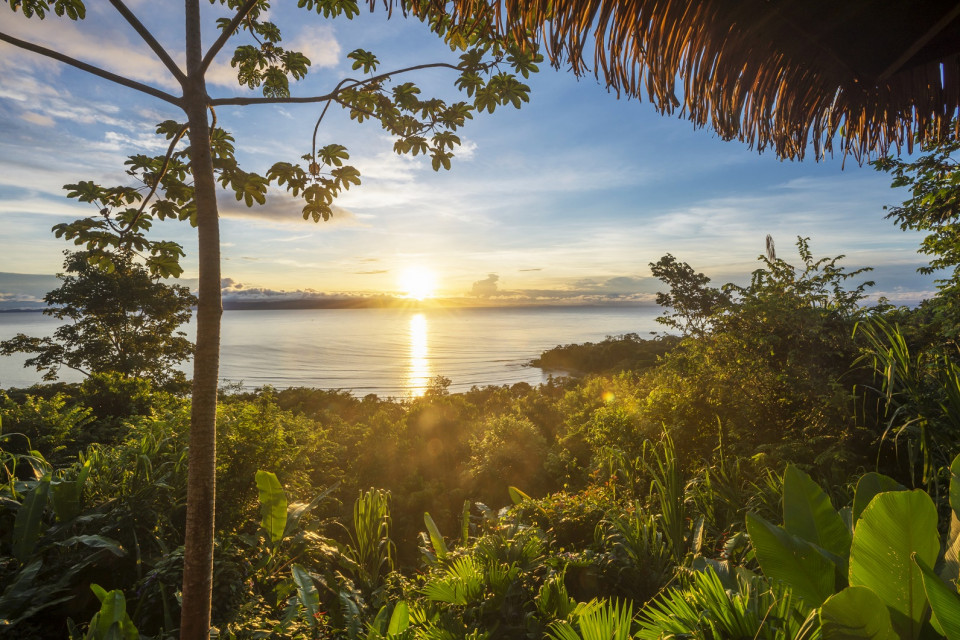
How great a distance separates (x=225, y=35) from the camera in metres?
1.82

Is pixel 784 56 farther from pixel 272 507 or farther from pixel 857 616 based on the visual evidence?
pixel 272 507

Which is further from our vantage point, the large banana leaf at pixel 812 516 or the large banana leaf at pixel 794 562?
the large banana leaf at pixel 812 516

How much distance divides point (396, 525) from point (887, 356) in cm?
595

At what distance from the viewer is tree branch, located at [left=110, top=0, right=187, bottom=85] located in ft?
5.70

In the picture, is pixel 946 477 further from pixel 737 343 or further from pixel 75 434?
pixel 75 434

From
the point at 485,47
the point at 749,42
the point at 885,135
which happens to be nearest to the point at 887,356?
the point at 885,135

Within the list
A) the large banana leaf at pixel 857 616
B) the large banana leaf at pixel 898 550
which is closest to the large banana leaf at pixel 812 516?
the large banana leaf at pixel 898 550

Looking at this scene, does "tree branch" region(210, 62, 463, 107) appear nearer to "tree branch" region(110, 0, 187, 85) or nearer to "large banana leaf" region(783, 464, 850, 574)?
"tree branch" region(110, 0, 187, 85)

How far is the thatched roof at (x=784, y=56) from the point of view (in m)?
1.43

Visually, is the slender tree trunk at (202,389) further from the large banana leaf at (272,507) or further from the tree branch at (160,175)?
the large banana leaf at (272,507)

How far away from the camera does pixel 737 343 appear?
16.7 feet

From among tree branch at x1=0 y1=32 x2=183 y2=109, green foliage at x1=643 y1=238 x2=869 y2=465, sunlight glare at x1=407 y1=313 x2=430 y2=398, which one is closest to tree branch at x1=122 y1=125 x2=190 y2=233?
tree branch at x1=0 y1=32 x2=183 y2=109

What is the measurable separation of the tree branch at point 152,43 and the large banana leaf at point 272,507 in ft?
10.2

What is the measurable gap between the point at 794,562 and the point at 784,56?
191cm
